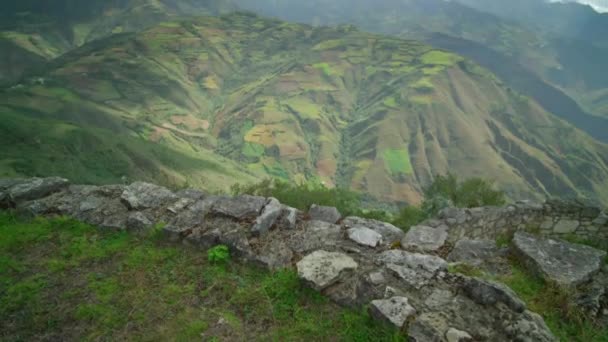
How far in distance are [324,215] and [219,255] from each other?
10.1ft

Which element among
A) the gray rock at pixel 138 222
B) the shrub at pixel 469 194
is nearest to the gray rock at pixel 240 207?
the gray rock at pixel 138 222

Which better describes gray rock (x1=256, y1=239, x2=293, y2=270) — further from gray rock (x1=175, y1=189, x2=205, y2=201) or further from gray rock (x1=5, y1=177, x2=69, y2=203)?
gray rock (x1=5, y1=177, x2=69, y2=203)

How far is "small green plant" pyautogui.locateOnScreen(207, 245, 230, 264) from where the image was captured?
673 cm

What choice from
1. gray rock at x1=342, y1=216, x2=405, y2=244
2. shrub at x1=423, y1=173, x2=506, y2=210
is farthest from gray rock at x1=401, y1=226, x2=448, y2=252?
shrub at x1=423, y1=173, x2=506, y2=210

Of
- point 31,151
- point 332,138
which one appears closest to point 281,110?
point 332,138

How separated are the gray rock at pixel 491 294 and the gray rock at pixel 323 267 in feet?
6.39

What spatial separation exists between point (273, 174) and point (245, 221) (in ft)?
414

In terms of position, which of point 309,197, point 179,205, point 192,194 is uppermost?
point 179,205

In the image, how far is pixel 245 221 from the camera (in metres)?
7.81

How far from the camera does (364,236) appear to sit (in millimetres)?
7328

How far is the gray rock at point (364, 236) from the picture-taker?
23.4 ft

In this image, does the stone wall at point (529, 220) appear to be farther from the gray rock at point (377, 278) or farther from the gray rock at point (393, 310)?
the gray rock at point (393, 310)

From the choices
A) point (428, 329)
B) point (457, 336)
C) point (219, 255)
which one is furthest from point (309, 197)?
point (457, 336)

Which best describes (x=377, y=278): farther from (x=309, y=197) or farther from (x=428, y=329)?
(x=309, y=197)
